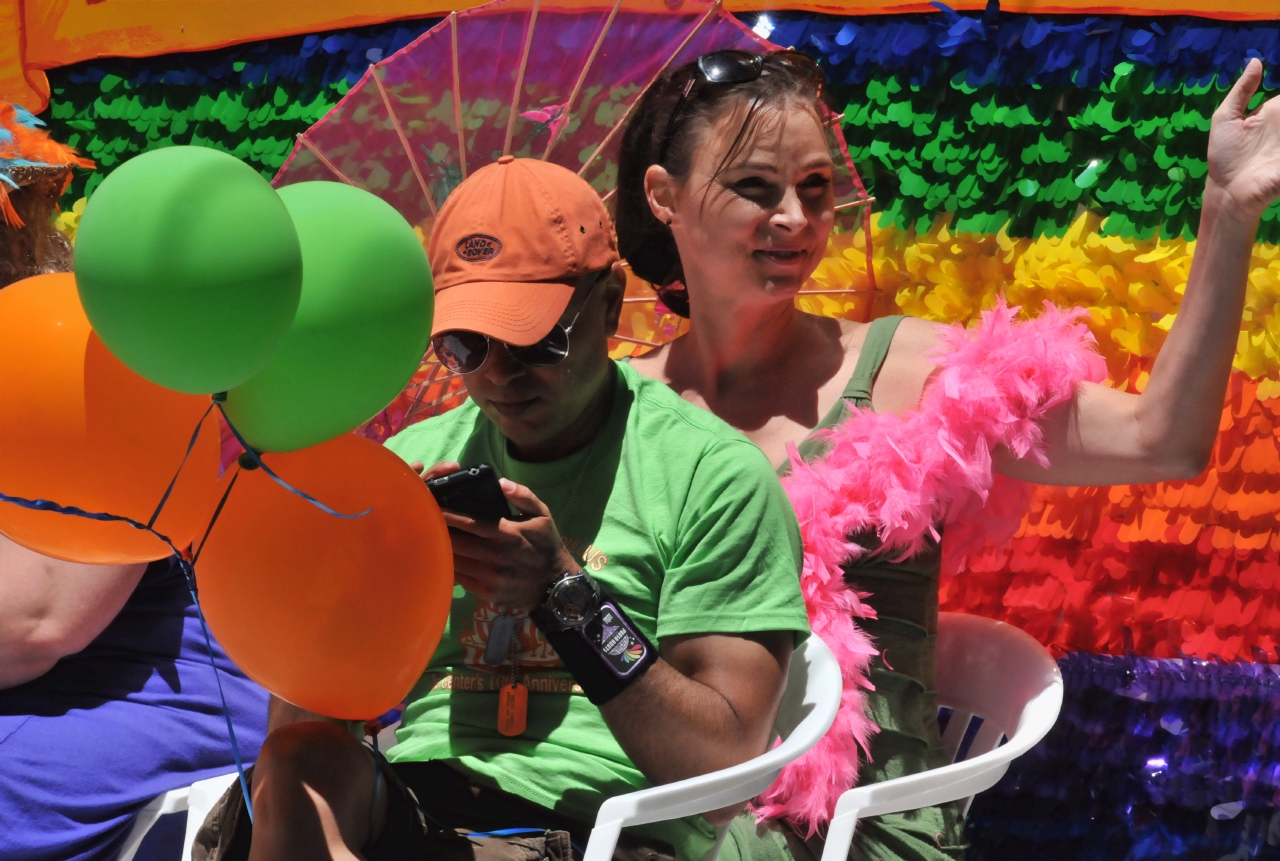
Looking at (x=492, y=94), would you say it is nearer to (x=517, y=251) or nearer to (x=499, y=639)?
(x=517, y=251)

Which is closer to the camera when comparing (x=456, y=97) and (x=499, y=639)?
(x=499, y=639)

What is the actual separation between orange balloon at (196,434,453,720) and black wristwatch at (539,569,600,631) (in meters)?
0.16

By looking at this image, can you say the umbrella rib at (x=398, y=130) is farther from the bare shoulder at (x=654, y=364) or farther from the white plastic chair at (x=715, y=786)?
the white plastic chair at (x=715, y=786)

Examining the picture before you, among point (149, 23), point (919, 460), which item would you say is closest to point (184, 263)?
point (919, 460)

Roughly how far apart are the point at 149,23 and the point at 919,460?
92.6 inches

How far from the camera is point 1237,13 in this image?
2.35 m

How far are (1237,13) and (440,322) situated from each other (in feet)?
5.37

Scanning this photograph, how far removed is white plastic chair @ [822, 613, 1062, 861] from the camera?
1667mm

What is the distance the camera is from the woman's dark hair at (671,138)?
2.20 m

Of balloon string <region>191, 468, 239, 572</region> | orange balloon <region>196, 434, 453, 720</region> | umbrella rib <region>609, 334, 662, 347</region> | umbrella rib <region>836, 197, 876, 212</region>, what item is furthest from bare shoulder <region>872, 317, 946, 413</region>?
balloon string <region>191, 468, 239, 572</region>

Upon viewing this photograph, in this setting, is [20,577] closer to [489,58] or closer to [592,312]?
[592,312]

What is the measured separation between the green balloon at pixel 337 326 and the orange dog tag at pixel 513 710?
0.50m

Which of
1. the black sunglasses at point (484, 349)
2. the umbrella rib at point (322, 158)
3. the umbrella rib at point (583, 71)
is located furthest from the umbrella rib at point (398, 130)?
the black sunglasses at point (484, 349)

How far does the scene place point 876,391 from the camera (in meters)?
2.22
